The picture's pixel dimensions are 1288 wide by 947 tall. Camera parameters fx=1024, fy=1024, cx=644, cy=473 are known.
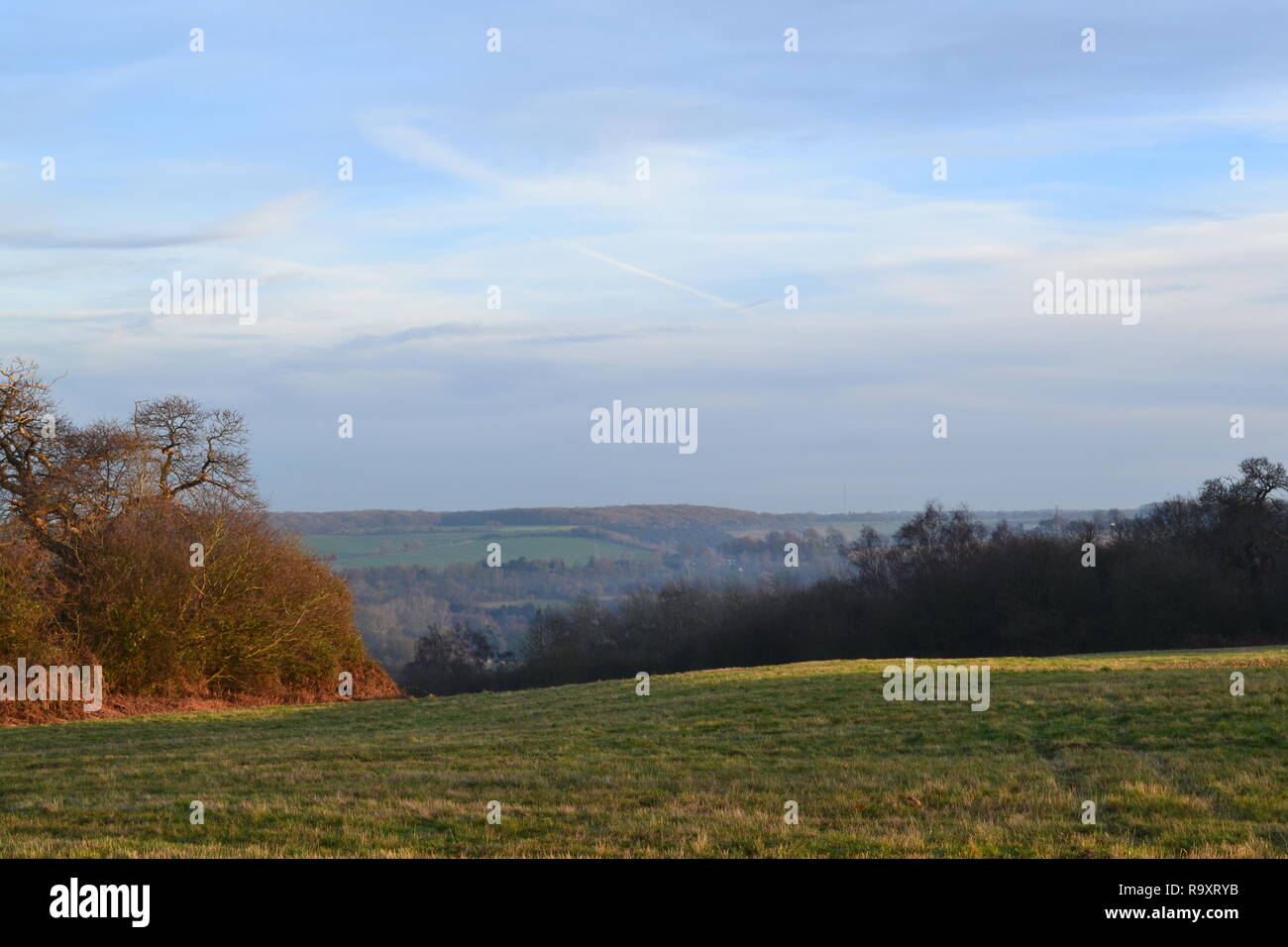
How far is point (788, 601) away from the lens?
7338cm

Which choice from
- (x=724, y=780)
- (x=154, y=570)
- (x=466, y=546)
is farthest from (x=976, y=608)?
(x=466, y=546)

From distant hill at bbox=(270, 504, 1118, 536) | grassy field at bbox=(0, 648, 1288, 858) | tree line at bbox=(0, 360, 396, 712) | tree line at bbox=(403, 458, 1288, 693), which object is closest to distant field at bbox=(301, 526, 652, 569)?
distant hill at bbox=(270, 504, 1118, 536)

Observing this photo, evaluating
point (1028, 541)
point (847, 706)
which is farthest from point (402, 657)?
point (847, 706)

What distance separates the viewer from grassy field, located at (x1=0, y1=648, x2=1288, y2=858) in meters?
8.21

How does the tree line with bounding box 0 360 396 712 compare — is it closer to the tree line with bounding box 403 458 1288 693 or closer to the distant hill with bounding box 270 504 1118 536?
the tree line with bounding box 403 458 1288 693

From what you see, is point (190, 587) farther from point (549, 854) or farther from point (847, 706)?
point (549, 854)

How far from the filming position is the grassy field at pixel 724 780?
323 inches

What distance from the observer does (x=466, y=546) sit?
115 m

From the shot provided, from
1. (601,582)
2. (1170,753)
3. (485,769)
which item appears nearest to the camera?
(1170,753)

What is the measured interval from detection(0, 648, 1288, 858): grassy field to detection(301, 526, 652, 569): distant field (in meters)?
76.4

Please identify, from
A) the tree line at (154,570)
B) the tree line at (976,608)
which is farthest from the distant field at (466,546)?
the tree line at (154,570)

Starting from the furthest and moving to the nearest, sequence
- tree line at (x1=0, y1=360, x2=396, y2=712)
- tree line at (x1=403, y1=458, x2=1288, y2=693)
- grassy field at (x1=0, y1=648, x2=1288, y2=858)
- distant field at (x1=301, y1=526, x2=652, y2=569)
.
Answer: distant field at (x1=301, y1=526, x2=652, y2=569)
tree line at (x1=403, y1=458, x2=1288, y2=693)
tree line at (x1=0, y1=360, x2=396, y2=712)
grassy field at (x1=0, y1=648, x2=1288, y2=858)

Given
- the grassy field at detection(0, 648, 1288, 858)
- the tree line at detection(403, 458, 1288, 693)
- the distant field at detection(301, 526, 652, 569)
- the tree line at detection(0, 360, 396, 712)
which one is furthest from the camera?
the distant field at detection(301, 526, 652, 569)

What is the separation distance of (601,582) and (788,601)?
31267 millimetres
